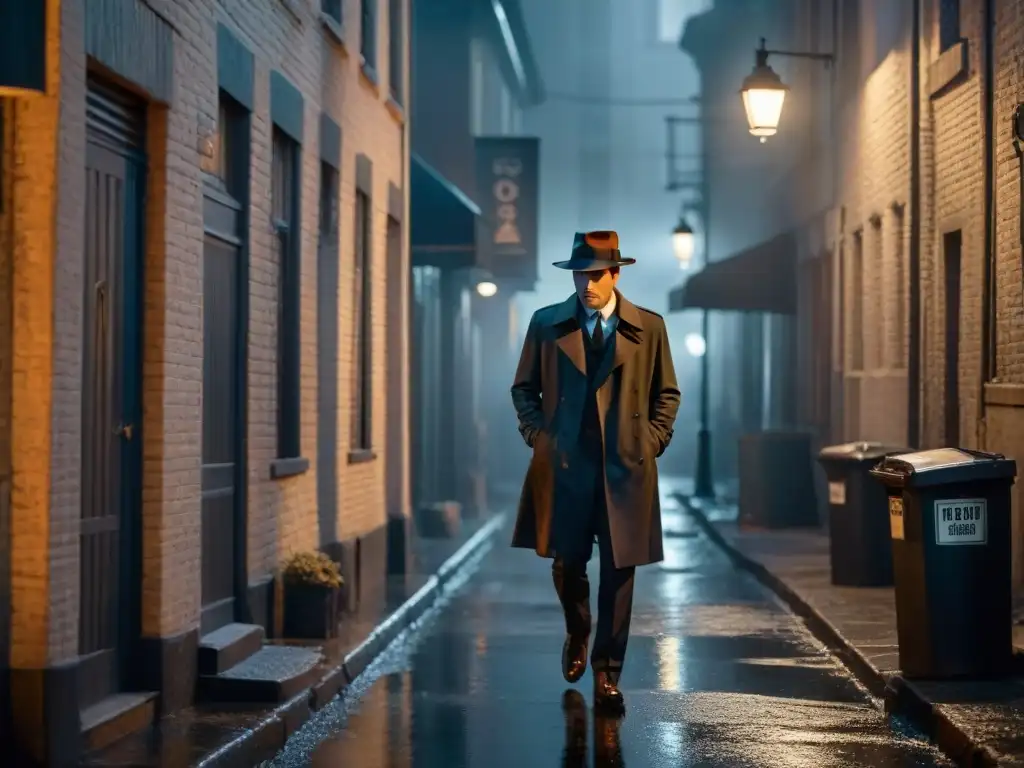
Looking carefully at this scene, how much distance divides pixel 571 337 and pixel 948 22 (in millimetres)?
8478

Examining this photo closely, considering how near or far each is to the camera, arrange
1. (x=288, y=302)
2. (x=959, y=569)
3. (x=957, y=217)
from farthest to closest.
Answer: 1. (x=957, y=217)
2. (x=288, y=302)
3. (x=959, y=569)

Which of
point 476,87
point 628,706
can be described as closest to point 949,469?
point 628,706

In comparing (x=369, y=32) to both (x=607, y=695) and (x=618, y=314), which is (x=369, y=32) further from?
(x=607, y=695)

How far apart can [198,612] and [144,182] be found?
2.19 meters

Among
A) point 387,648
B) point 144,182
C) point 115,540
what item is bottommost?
point 387,648

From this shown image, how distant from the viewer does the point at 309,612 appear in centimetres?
1198

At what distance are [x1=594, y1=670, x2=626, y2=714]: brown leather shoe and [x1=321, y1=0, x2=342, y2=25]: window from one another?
7.28 metres

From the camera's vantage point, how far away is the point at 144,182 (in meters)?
9.48

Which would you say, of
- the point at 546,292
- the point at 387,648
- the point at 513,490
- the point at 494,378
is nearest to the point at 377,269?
the point at 387,648

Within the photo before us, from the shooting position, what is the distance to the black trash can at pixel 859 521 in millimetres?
15031

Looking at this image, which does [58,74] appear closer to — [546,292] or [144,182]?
[144,182]

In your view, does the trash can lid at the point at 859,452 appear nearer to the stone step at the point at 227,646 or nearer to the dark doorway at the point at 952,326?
the dark doorway at the point at 952,326

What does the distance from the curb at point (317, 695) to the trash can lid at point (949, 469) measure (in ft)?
10.0

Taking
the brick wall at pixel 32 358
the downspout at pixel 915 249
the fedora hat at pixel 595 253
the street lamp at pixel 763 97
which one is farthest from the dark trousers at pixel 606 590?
the street lamp at pixel 763 97
